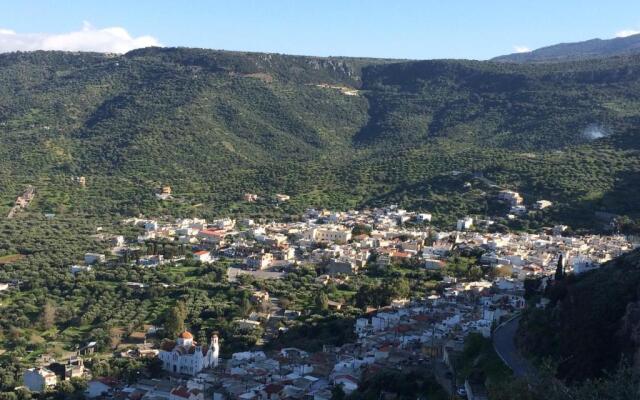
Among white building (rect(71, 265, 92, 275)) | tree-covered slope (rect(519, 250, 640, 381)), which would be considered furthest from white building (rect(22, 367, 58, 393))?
tree-covered slope (rect(519, 250, 640, 381))

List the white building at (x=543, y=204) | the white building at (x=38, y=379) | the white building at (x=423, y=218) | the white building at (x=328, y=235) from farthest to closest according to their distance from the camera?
the white building at (x=423, y=218) → the white building at (x=543, y=204) → the white building at (x=328, y=235) → the white building at (x=38, y=379)

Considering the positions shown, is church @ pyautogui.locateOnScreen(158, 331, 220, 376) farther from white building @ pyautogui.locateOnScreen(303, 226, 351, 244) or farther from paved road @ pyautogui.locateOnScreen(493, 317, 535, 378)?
white building @ pyautogui.locateOnScreen(303, 226, 351, 244)

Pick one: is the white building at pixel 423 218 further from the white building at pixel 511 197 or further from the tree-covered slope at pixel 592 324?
the tree-covered slope at pixel 592 324

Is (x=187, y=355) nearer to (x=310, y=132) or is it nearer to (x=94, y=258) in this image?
(x=94, y=258)

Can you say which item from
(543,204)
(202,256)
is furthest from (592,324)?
(543,204)

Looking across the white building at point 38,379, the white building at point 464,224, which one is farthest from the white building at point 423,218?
the white building at point 38,379
